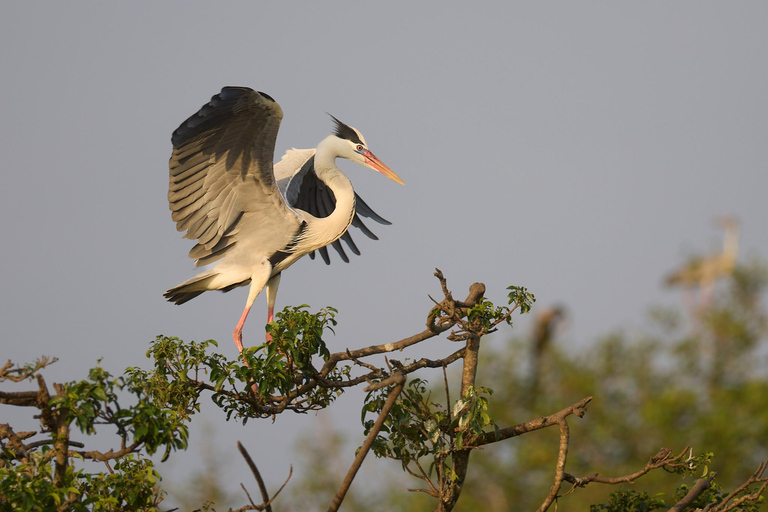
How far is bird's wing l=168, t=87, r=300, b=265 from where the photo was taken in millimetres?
5309

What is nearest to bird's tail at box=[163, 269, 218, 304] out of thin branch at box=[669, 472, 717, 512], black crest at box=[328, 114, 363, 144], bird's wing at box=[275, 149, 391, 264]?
bird's wing at box=[275, 149, 391, 264]

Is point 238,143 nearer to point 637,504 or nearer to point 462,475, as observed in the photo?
point 462,475

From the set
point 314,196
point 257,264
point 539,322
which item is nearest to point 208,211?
point 257,264

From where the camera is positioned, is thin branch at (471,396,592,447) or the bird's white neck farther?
the bird's white neck

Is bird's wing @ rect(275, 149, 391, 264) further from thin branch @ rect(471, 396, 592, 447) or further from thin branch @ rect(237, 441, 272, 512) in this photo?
thin branch @ rect(237, 441, 272, 512)

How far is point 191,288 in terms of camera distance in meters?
6.05

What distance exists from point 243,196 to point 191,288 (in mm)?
752

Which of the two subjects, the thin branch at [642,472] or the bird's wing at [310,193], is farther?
the bird's wing at [310,193]

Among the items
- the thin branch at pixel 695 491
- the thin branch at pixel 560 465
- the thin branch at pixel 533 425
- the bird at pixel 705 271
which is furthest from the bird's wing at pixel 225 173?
the bird at pixel 705 271

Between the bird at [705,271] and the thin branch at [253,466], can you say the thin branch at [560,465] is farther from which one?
the bird at [705,271]

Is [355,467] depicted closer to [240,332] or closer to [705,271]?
[240,332]

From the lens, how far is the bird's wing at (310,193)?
697 cm

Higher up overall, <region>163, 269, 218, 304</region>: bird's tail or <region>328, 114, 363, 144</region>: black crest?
<region>328, 114, 363, 144</region>: black crest

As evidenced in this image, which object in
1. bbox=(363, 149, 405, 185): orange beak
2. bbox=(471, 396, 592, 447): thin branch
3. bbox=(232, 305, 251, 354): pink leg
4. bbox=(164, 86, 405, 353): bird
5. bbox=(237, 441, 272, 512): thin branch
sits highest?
bbox=(363, 149, 405, 185): orange beak
